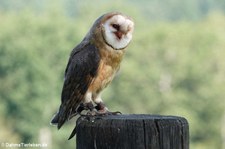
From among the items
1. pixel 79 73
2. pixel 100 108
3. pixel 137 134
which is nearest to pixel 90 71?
pixel 79 73

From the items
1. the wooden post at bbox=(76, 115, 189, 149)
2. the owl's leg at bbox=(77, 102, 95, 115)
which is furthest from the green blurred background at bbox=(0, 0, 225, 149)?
the wooden post at bbox=(76, 115, 189, 149)

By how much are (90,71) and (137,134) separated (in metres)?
2.12

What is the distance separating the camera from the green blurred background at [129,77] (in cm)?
7306

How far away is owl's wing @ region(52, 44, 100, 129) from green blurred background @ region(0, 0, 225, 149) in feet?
184

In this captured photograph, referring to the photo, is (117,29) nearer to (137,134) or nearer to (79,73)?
(79,73)

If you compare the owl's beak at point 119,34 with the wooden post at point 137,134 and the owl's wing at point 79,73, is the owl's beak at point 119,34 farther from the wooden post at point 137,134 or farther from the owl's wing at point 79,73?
the wooden post at point 137,134

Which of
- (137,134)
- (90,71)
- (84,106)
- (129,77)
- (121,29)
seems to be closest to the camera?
(137,134)

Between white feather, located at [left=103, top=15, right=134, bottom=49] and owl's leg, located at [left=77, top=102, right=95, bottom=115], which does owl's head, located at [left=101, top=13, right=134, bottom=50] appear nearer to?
white feather, located at [left=103, top=15, right=134, bottom=49]

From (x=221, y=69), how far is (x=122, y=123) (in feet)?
254

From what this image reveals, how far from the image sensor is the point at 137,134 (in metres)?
6.17

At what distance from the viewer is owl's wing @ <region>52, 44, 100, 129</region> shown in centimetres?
812

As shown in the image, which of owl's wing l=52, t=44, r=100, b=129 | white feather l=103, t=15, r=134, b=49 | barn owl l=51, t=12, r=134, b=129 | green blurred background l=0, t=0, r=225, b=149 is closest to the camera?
Result: white feather l=103, t=15, r=134, b=49

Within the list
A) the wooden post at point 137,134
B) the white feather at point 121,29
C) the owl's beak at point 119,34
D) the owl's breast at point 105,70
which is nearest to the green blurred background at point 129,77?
the owl's breast at point 105,70

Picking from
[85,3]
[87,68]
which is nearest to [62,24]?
[85,3]
